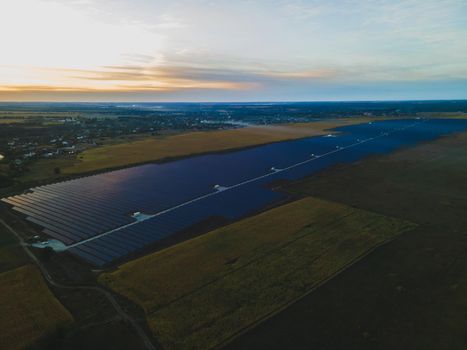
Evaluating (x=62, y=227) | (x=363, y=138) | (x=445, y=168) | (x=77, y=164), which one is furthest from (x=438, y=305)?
(x=363, y=138)

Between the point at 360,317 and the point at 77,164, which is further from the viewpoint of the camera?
the point at 77,164

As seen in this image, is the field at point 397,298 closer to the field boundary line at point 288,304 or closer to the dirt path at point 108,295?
the field boundary line at point 288,304

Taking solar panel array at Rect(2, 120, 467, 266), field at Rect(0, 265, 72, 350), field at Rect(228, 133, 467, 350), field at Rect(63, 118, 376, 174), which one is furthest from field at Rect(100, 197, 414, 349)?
field at Rect(63, 118, 376, 174)

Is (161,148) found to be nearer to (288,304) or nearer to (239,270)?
(239,270)

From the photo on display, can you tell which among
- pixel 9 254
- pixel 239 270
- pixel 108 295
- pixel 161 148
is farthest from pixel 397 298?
pixel 161 148

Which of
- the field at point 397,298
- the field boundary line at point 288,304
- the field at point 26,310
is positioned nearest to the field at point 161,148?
the field at point 26,310

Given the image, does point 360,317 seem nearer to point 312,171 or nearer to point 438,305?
point 438,305

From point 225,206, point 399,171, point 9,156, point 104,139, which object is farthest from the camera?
point 104,139
